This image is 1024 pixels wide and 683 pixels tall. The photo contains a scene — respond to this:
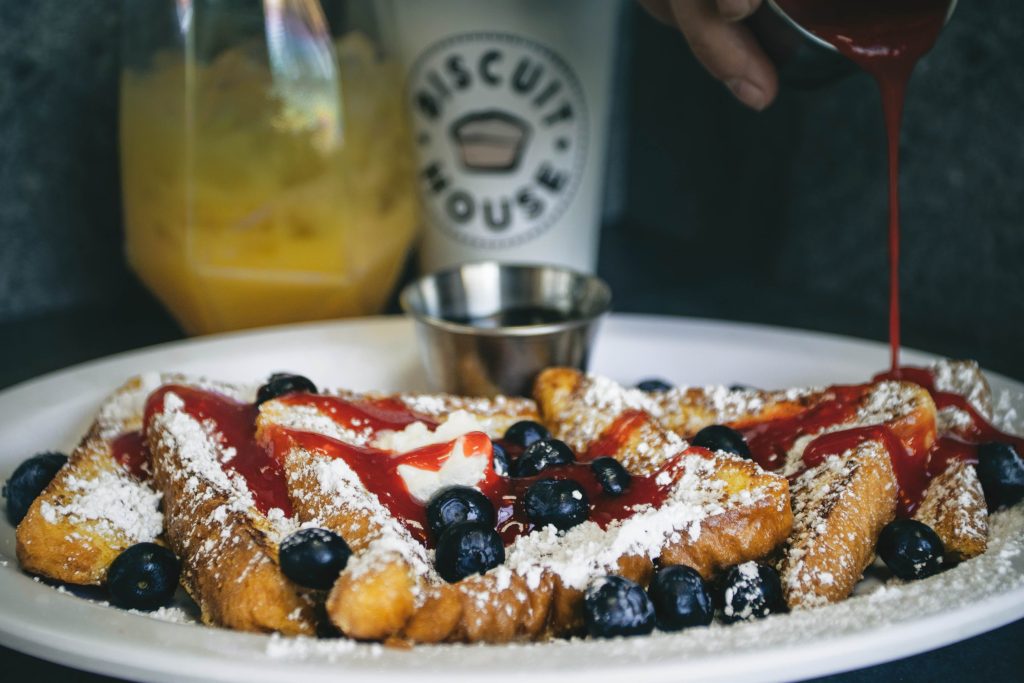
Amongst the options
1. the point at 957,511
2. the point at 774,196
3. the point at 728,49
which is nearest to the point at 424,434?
the point at 957,511

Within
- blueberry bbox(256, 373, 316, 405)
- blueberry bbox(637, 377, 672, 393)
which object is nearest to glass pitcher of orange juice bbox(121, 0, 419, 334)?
blueberry bbox(256, 373, 316, 405)

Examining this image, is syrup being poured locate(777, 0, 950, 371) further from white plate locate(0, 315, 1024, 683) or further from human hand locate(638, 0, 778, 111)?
white plate locate(0, 315, 1024, 683)

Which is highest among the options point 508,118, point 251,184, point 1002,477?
point 508,118

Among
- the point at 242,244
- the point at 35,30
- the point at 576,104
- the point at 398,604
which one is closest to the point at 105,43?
the point at 35,30

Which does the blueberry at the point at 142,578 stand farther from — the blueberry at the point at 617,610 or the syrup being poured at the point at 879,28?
the syrup being poured at the point at 879,28

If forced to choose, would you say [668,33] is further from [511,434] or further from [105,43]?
[511,434]

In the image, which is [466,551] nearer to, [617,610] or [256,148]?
[617,610]
